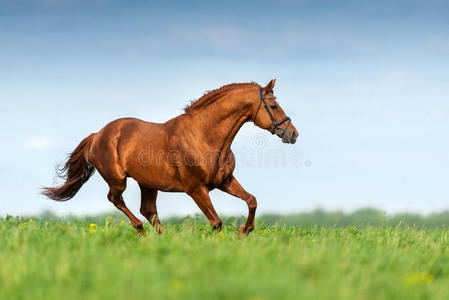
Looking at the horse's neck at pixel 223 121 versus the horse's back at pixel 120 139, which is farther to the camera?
the horse's back at pixel 120 139

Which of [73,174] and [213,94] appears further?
[73,174]

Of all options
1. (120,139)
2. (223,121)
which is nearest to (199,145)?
(223,121)

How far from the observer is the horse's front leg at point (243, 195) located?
8.49 m

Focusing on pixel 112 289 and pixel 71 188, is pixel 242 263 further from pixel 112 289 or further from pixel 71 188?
pixel 71 188

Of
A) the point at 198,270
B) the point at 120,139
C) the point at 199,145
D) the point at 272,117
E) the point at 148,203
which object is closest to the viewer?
the point at 198,270

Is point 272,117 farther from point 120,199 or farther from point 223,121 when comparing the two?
point 120,199

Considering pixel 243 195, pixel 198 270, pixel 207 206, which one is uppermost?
pixel 243 195

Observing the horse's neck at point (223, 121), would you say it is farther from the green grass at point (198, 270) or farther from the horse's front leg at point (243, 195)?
the green grass at point (198, 270)

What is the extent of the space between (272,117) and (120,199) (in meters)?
3.34

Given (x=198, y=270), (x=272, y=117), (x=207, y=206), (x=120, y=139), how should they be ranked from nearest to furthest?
(x=198, y=270)
(x=272, y=117)
(x=207, y=206)
(x=120, y=139)

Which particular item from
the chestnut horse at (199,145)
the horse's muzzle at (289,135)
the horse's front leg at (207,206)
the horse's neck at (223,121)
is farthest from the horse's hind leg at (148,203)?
the horse's muzzle at (289,135)

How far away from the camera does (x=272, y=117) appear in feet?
27.4

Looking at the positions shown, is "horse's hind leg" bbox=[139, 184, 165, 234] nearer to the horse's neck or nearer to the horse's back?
the horse's back

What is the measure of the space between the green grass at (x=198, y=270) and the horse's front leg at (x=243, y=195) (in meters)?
1.04
